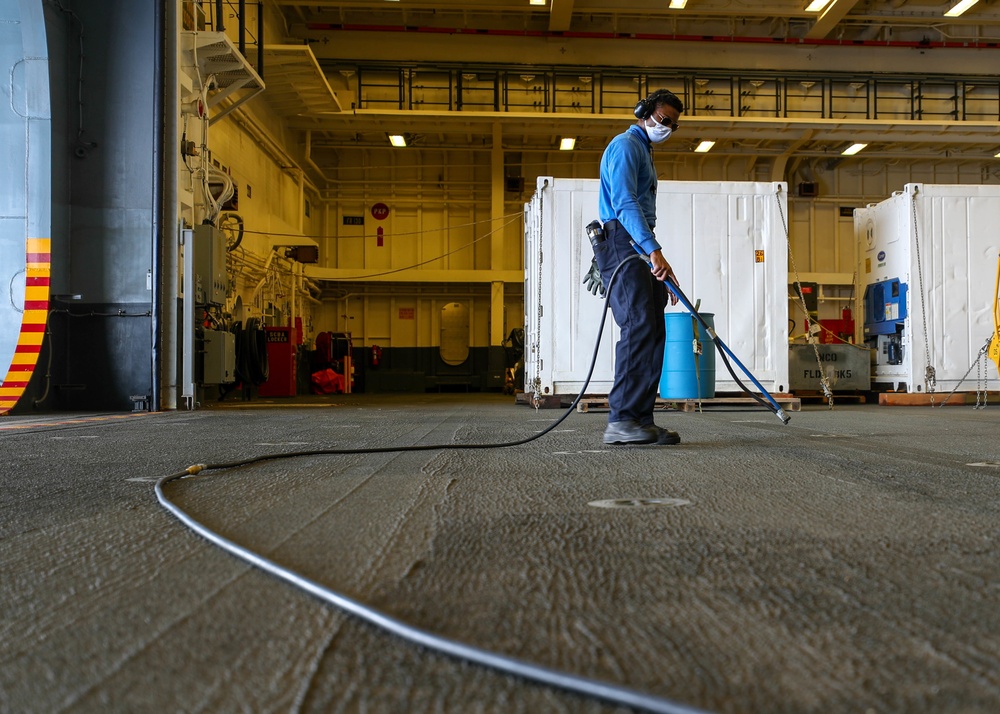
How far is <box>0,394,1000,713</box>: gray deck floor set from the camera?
866 millimetres

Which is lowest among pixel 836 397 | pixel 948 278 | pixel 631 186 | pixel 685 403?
pixel 836 397

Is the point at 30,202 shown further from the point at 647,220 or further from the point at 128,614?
the point at 128,614

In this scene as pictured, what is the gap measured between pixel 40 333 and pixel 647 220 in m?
6.61

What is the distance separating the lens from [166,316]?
8.20 meters

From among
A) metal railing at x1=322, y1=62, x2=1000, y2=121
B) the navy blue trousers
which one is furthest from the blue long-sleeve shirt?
metal railing at x1=322, y1=62, x2=1000, y2=121

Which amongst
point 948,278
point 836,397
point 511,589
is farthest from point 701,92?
point 511,589

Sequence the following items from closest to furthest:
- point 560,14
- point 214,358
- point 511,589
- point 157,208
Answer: point 511,589 → point 157,208 → point 214,358 → point 560,14

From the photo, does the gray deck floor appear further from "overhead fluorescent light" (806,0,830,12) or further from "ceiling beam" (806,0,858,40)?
"ceiling beam" (806,0,858,40)

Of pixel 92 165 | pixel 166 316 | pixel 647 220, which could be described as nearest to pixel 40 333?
pixel 166 316

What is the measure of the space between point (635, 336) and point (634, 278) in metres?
0.30

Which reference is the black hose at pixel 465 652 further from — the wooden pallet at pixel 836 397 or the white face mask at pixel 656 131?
the wooden pallet at pixel 836 397

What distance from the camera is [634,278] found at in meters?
3.79

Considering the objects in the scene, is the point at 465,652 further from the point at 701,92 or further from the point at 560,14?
the point at 701,92

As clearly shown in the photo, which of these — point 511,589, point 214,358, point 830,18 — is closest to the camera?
point 511,589
